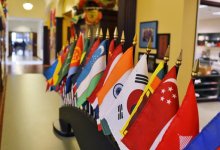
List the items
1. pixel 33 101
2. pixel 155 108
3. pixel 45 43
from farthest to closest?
pixel 45 43 < pixel 33 101 < pixel 155 108

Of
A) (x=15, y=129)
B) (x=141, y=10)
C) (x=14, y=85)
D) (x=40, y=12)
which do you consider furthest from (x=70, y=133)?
(x=40, y=12)

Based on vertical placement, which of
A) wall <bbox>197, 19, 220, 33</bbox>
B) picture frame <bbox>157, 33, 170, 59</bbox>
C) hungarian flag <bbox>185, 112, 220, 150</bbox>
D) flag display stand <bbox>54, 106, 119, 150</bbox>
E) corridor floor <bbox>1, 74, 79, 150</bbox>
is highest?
wall <bbox>197, 19, 220, 33</bbox>

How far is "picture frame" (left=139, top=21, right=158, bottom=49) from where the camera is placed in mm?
3504

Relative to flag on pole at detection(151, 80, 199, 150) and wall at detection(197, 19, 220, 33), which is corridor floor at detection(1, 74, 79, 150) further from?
wall at detection(197, 19, 220, 33)

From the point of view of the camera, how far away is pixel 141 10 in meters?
3.84

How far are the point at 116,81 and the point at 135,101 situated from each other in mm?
272

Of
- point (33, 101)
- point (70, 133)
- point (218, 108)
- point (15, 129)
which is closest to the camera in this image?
point (70, 133)

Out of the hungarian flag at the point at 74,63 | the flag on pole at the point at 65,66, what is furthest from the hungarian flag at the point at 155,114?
the flag on pole at the point at 65,66

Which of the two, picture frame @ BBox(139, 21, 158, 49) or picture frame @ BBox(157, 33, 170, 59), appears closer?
picture frame @ BBox(157, 33, 170, 59)

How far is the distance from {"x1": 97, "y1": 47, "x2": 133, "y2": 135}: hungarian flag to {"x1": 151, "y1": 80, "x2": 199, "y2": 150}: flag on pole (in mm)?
619

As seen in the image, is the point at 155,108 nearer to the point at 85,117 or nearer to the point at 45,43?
the point at 85,117

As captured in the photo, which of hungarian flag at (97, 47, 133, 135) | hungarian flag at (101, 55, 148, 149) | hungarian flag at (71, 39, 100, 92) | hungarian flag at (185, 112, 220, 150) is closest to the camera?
hungarian flag at (185, 112, 220, 150)

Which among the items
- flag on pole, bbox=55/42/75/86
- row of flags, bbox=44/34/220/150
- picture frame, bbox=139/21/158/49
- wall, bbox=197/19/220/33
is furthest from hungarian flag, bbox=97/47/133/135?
wall, bbox=197/19/220/33

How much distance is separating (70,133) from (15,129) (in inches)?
37.5
